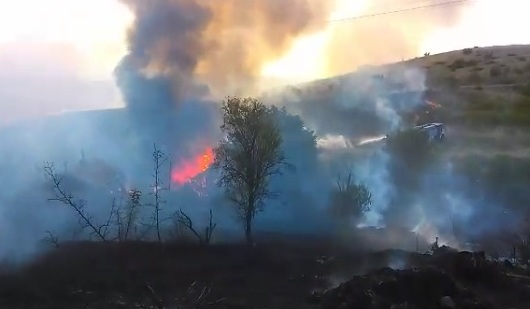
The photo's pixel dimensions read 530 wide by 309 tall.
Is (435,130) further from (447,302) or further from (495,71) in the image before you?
(447,302)

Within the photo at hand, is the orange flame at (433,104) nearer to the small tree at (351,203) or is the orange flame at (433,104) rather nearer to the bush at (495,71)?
the bush at (495,71)

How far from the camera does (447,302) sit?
78.2 feet

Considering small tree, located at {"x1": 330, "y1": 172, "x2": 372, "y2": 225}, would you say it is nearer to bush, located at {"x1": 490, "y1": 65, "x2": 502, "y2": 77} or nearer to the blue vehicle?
the blue vehicle

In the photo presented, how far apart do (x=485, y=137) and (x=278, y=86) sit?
785 inches

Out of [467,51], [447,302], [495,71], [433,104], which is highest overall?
[467,51]

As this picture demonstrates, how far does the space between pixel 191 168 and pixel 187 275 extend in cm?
2011

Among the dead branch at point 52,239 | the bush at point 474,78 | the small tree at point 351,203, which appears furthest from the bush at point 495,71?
the dead branch at point 52,239

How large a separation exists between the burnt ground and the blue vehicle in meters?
18.0

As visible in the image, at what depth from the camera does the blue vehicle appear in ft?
183

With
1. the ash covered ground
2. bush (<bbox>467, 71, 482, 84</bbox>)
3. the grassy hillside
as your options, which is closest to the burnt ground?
the ash covered ground

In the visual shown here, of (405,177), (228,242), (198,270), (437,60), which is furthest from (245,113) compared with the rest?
(437,60)

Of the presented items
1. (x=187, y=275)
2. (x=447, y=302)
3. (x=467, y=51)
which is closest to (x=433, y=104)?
(x=467, y=51)

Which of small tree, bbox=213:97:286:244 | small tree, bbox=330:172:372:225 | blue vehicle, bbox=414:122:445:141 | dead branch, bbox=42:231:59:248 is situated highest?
blue vehicle, bbox=414:122:445:141

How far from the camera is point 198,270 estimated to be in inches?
1420
